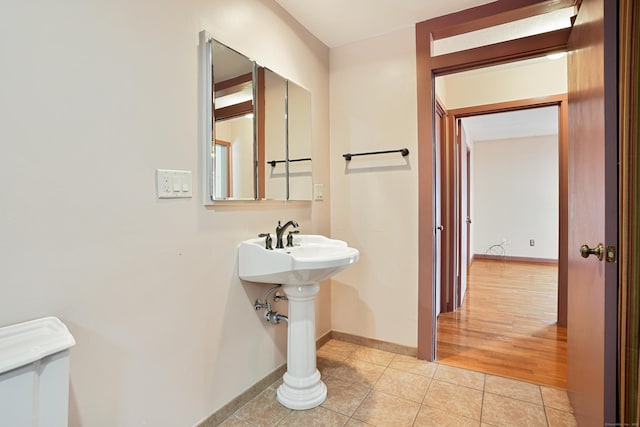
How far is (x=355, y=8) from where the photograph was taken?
2010 mm

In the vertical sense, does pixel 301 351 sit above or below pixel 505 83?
below

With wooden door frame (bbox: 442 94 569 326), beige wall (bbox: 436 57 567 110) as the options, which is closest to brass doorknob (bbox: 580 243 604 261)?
wooden door frame (bbox: 442 94 569 326)

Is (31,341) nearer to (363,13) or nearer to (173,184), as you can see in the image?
(173,184)

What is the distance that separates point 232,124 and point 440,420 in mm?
1818

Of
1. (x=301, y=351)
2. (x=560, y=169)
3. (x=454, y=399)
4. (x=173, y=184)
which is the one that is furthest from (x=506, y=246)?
(x=173, y=184)

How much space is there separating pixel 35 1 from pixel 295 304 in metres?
1.55

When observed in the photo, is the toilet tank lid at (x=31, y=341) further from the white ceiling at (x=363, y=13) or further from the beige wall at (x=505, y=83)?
the beige wall at (x=505, y=83)

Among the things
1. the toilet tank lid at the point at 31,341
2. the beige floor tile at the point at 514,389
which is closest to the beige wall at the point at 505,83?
the beige floor tile at the point at 514,389

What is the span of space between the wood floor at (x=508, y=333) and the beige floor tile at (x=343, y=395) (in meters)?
0.72

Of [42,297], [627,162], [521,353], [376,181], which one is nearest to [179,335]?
[42,297]

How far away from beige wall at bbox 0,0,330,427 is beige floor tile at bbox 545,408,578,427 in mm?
1580

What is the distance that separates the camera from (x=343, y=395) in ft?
5.90

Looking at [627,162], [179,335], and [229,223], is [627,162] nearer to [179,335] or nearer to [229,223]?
[229,223]

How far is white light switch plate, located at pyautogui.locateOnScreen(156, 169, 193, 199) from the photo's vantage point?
4.26ft
